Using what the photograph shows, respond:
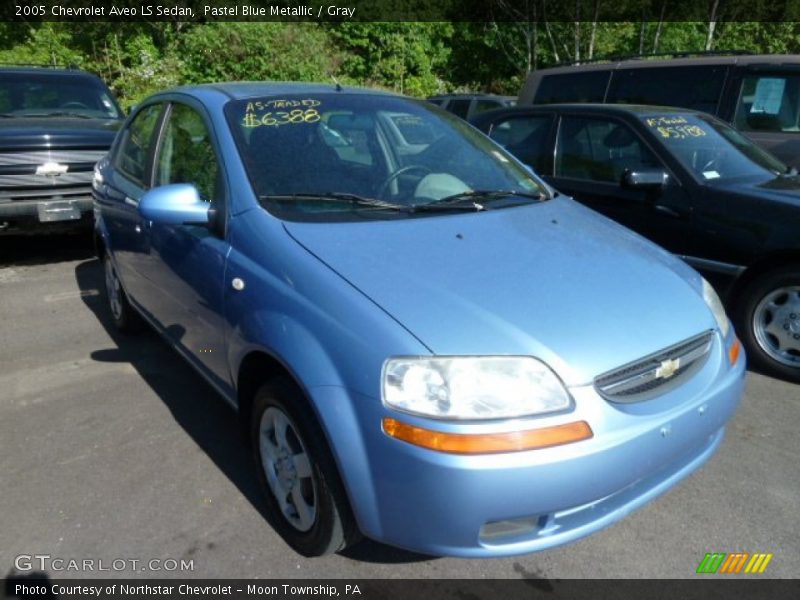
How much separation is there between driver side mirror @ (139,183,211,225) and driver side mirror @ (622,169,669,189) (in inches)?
109

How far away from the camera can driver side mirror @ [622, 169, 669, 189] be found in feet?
14.1

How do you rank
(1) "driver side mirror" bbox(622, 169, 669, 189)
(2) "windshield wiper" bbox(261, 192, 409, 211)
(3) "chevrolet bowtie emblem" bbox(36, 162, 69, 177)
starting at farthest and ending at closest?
(3) "chevrolet bowtie emblem" bbox(36, 162, 69, 177) → (1) "driver side mirror" bbox(622, 169, 669, 189) → (2) "windshield wiper" bbox(261, 192, 409, 211)

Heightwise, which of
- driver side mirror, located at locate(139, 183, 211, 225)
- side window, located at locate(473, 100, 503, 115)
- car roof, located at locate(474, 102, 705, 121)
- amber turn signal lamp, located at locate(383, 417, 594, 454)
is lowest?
side window, located at locate(473, 100, 503, 115)

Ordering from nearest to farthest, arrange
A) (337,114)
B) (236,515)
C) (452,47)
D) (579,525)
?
(579,525) < (236,515) < (337,114) < (452,47)

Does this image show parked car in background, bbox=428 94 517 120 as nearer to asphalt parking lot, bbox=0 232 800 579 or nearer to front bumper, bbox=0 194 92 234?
front bumper, bbox=0 194 92 234

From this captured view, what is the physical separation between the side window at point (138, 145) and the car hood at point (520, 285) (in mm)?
1754

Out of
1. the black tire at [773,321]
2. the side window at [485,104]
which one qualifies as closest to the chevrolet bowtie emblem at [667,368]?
the black tire at [773,321]

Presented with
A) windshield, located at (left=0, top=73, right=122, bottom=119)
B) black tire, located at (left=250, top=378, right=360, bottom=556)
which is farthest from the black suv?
black tire, located at (left=250, top=378, right=360, bottom=556)

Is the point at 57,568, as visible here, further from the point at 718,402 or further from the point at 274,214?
the point at 718,402

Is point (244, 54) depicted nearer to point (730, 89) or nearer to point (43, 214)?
point (43, 214)

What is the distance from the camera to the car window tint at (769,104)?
6156 mm

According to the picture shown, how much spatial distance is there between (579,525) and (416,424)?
25.8 inches

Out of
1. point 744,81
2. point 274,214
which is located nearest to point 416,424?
point 274,214

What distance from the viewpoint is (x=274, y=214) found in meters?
2.60
